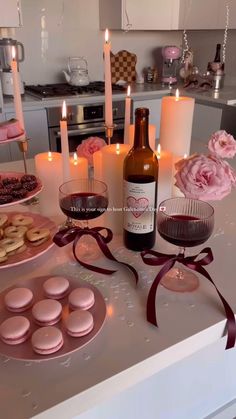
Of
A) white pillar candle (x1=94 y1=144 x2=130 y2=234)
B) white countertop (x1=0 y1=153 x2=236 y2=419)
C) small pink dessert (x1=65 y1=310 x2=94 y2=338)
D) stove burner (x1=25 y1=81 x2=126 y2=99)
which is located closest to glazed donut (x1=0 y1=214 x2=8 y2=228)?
white countertop (x1=0 y1=153 x2=236 y2=419)

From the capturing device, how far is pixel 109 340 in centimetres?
58

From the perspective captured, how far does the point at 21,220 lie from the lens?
87 centimetres

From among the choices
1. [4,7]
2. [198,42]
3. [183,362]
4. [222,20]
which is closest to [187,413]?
[183,362]

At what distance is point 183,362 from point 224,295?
15.9 inches

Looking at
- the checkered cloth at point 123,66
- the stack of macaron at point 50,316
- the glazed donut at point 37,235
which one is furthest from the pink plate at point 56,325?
the checkered cloth at point 123,66

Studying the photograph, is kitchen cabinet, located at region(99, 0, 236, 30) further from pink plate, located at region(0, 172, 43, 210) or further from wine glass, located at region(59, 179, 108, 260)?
wine glass, located at region(59, 179, 108, 260)

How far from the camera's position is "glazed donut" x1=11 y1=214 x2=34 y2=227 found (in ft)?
2.80

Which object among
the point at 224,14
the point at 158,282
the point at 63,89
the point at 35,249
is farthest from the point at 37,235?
the point at 224,14

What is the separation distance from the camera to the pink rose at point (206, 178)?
0.72m

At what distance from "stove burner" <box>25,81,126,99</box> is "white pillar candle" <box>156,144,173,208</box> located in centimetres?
184

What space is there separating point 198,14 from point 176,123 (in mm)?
2295

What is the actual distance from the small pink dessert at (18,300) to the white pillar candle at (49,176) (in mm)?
375

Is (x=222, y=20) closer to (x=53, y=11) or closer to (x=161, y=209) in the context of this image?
(x=53, y=11)

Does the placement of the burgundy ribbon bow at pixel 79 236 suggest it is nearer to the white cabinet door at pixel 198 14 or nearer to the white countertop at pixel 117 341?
the white countertop at pixel 117 341
